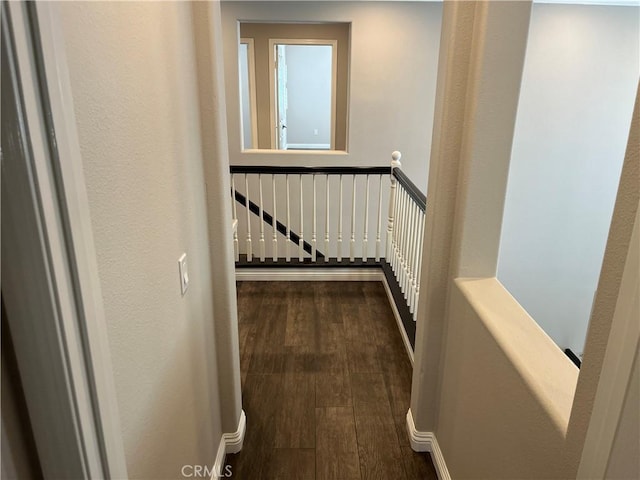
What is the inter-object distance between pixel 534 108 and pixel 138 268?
4.87 metres

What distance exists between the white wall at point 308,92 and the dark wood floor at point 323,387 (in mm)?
7735

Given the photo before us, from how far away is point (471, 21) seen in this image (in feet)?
5.20

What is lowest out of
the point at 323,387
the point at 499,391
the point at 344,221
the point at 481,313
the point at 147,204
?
the point at 323,387

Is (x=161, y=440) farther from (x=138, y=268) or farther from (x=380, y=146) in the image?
(x=380, y=146)

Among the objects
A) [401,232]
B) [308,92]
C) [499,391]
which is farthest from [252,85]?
[499,391]

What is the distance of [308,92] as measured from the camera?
10664 millimetres

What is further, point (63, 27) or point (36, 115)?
point (63, 27)

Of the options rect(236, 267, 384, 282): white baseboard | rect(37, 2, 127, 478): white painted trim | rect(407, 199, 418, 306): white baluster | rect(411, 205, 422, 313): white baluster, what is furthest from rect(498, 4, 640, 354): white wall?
rect(37, 2, 127, 478): white painted trim

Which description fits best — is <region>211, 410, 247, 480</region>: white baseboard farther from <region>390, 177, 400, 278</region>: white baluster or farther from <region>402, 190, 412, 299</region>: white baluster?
<region>390, 177, 400, 278</region>: white baluster

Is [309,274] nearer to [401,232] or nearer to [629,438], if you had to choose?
[401,232]

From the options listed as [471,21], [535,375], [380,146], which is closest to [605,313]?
[535,375]

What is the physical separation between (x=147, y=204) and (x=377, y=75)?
4385mm

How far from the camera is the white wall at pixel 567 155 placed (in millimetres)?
4742

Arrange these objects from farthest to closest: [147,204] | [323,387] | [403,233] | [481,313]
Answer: [403,233] → [323,387] → [481,313] → [147,204]
